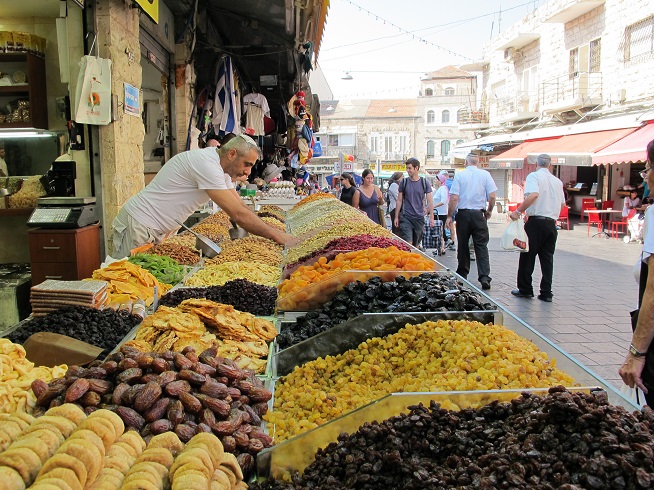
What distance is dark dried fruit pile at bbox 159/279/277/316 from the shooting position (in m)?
3.35

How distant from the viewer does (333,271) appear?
11.3 feet

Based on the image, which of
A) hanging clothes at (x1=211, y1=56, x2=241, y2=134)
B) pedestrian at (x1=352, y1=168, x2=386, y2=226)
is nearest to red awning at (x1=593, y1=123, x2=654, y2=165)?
pedestrian at (x1=352, y1=168, x2=386, y2=226)

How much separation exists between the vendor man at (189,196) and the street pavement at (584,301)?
8.88 feet

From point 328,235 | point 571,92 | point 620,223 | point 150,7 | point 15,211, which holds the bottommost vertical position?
point 620,223

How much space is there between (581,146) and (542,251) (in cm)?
1149

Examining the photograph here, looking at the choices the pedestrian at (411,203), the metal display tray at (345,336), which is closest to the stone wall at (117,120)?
the metal display tray at (345,336)

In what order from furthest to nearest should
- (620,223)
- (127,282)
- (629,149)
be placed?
(620,223), (629,149), (127,282)

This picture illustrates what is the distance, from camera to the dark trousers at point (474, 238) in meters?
7.91

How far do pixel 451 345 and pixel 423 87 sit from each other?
5731cm

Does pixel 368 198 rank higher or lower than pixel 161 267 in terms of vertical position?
higher

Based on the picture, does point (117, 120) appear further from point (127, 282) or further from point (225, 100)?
point (225, 100)

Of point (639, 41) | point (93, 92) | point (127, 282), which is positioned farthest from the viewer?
point (639, 41)

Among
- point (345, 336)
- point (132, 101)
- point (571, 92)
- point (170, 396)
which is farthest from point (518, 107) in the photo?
point (170, 396)

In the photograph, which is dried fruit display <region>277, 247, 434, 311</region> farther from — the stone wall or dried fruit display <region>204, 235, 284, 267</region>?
the stone wall
